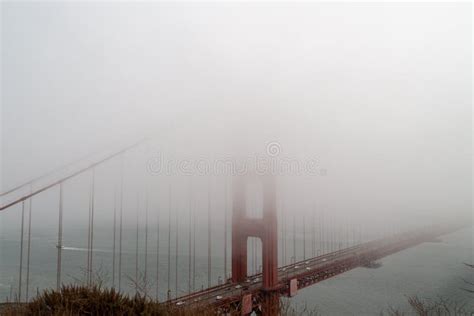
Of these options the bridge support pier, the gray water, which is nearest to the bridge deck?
the bridge support pier

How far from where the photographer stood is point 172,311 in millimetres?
3824

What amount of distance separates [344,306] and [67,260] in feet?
122

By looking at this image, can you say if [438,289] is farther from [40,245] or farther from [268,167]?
[40,245]

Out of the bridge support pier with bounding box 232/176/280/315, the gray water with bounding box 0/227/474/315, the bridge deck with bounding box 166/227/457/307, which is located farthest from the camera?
the gray water with bounding box 0/227/474/315

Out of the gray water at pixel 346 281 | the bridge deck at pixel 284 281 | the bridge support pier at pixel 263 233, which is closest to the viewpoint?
the bridge deck at pixel 284 281

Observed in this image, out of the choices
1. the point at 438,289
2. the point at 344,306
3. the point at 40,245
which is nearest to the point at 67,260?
the point at 40,245

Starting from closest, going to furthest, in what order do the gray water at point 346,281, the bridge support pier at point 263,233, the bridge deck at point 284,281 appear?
1. the bridge deck at point 284,281
2. the bridge support pier at point 263,233
3. the gray water at point 346,281

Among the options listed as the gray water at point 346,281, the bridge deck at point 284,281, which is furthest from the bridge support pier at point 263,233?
the gray water at point 346,281

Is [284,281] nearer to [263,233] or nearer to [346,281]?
[263,233]

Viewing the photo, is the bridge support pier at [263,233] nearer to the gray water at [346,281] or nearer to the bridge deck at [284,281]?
the bridge deck at [284,281]

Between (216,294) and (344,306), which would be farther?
(344,306)

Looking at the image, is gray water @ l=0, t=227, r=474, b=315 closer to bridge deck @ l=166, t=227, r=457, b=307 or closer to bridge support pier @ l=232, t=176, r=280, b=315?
bridge deck @ l=166, t=227, r=457, b=307

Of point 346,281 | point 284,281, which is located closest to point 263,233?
point 284,281

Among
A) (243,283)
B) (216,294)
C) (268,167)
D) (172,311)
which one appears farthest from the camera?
(268,167)
